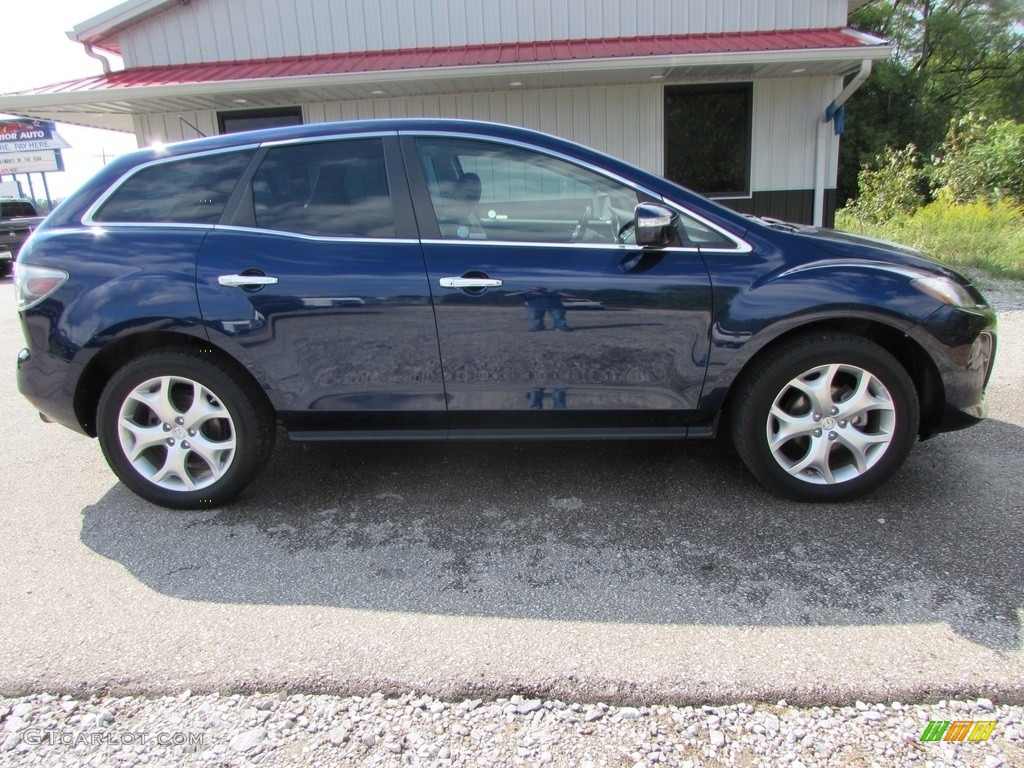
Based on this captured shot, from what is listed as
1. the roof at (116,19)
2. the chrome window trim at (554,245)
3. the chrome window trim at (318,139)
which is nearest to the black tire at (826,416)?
the chrome window trim at (554,245)

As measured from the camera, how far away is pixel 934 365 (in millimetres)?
3178

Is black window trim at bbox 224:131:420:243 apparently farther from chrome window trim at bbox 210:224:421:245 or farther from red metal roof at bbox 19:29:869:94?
red metal roof at bbox 19:29:869:94

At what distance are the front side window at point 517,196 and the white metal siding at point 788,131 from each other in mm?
7580

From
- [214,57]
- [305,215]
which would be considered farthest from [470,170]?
[214,57]

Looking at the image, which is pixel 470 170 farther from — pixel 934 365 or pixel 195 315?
pixel 934 365

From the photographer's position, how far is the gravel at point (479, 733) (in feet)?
6.32

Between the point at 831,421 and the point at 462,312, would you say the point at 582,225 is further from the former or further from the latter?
the point at 831,421

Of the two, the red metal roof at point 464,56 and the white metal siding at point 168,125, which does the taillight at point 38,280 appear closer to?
the red metal roof at point 464,56

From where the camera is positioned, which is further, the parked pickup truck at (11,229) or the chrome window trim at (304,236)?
the parked pickup truck at (11,229)

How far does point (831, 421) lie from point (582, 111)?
7701 millimetres

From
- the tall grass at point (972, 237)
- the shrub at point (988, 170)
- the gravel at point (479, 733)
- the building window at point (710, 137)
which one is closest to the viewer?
the gravel at point (479, 733)

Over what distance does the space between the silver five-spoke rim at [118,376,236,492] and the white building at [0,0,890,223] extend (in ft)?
21.6

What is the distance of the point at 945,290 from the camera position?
10.3ft

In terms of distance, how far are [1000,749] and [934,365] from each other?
1772mm
